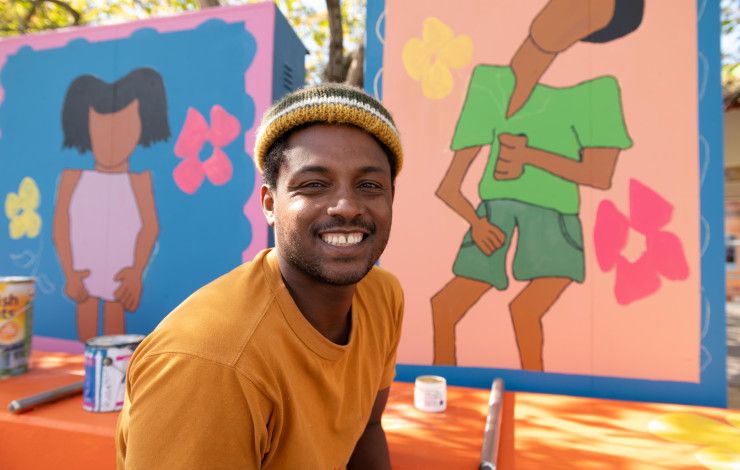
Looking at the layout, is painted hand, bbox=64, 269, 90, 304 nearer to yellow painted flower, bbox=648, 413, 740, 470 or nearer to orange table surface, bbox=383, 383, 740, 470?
orange table surface, bbox=383, 383, 740, 470

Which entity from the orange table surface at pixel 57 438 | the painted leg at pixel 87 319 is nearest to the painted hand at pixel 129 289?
the painted leg at pixel 87 319

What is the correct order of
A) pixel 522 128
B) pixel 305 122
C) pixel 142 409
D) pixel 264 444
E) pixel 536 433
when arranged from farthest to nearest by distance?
pixel 522 128
pixel 536 433
pixel 305 122
pixel 264 444
pixel 142 409

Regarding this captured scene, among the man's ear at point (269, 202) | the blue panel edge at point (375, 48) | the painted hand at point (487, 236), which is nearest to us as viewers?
the man's ear at point (269, 202)

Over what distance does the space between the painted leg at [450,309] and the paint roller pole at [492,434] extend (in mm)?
447

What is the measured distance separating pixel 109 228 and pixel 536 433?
109 inches

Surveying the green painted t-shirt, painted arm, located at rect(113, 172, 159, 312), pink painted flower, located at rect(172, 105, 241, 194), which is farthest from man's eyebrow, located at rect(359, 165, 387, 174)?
painted arm, located at rect(113, 172, 159, 312)

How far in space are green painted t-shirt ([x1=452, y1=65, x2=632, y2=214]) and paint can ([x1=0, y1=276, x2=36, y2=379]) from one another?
227cm

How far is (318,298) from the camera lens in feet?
4.04

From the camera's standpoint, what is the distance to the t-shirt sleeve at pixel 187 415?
2.86 feet

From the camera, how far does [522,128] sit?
2.54 metres

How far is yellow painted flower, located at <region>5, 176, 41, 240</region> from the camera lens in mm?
3354

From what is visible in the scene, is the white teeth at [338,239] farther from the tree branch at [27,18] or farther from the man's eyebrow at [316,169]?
the tree branch at [27,18]

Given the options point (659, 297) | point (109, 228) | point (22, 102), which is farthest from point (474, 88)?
point (22, 102)

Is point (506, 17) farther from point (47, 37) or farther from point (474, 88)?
point (47, 37)
